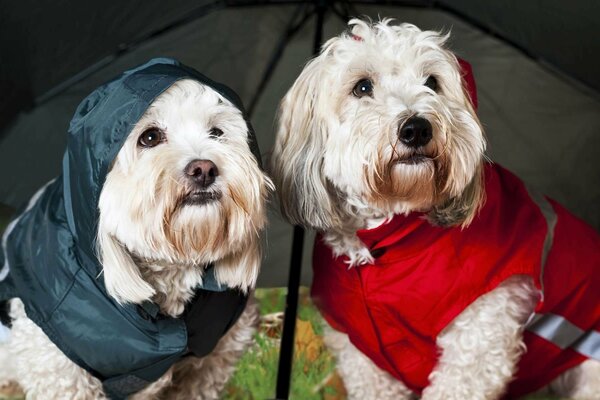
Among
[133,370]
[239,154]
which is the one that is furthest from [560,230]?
[133,370]

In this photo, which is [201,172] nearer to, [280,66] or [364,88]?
[364,88]

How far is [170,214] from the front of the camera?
89.3 inches

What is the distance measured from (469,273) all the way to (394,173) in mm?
445

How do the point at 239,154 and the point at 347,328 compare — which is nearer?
the point at 239,154

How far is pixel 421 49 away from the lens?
8.61ft

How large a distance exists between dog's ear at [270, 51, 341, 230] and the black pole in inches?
14.8

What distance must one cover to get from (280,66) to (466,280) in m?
1.32

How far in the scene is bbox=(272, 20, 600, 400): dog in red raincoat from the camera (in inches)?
97.3

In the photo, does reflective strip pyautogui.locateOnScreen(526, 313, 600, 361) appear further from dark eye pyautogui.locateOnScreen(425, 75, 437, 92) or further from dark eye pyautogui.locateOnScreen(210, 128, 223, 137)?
dark eye pyautogui.locateOnScreen(210, 128, 223, 137)

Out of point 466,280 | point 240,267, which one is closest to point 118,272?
point 240,267

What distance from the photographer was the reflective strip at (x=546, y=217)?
9.29ft

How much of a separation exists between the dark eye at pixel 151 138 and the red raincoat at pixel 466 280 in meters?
0.68

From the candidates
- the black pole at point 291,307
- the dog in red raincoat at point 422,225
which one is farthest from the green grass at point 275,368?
the dog in red raincoat at point 422,225

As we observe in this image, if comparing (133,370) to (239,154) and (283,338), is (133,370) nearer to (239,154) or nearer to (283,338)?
(283,338)
